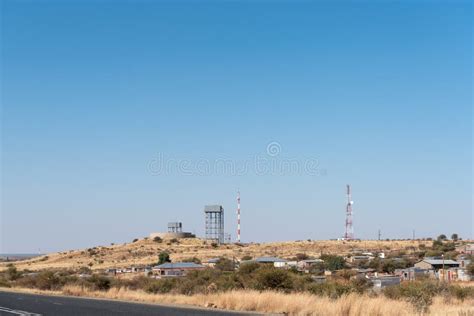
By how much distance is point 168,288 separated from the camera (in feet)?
155

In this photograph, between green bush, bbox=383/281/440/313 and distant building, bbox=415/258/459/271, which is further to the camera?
distant building, bbox=415/258/459/271

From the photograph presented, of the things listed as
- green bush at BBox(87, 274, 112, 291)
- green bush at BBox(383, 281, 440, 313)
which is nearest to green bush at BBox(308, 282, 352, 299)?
green bush at BBox(383, 281, 440, 313)

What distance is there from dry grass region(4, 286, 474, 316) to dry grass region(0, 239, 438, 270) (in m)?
78.7

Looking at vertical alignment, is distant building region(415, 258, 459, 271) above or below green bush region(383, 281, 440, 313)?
below

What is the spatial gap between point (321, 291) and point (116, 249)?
11595 cm

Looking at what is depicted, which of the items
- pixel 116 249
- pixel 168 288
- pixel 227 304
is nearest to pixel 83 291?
pixel 168 288

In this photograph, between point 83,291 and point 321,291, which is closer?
point 321,291

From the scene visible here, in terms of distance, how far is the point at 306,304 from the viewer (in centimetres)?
2861

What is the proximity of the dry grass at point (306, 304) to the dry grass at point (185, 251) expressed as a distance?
78687 millimetres

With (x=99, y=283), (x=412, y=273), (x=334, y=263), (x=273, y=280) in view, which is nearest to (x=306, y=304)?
(x=273, y=280)

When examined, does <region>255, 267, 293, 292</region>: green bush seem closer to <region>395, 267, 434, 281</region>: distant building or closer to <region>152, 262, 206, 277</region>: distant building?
<region>395, 267, 434, 281</region>: distant building

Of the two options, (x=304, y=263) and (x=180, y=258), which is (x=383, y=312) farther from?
(x=180, y=258)

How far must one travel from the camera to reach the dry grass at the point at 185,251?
403ft

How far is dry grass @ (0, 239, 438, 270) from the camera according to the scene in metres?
123
